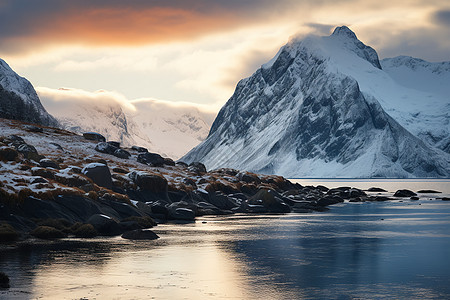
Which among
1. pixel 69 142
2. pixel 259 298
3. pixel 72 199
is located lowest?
pixel 259 298

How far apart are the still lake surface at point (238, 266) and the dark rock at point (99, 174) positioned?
1416 cm

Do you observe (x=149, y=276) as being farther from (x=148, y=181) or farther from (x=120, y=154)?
(x=120, y=154)

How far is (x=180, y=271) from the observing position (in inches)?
1328

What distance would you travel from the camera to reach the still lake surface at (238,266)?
2809 cm

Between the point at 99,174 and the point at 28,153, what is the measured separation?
981 centimetres

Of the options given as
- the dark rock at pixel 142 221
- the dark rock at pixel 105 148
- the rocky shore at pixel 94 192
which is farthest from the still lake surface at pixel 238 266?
the dark rock at pixel 105 148

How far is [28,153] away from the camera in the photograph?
71688 mm

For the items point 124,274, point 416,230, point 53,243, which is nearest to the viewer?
point 124,274

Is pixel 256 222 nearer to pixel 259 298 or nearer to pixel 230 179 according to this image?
pixel 259 298

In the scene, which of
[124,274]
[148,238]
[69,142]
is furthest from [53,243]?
[69,142]

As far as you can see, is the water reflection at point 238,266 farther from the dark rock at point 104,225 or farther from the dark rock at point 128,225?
the dark rock at point 104,225

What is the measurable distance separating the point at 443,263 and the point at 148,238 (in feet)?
69.8

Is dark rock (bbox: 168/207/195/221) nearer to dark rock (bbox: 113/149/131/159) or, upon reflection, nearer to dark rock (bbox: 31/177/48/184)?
dark rock (bbox: 31/177/48/184)

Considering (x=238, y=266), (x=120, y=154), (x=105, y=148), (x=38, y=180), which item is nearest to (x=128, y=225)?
(x=38, y=180)
